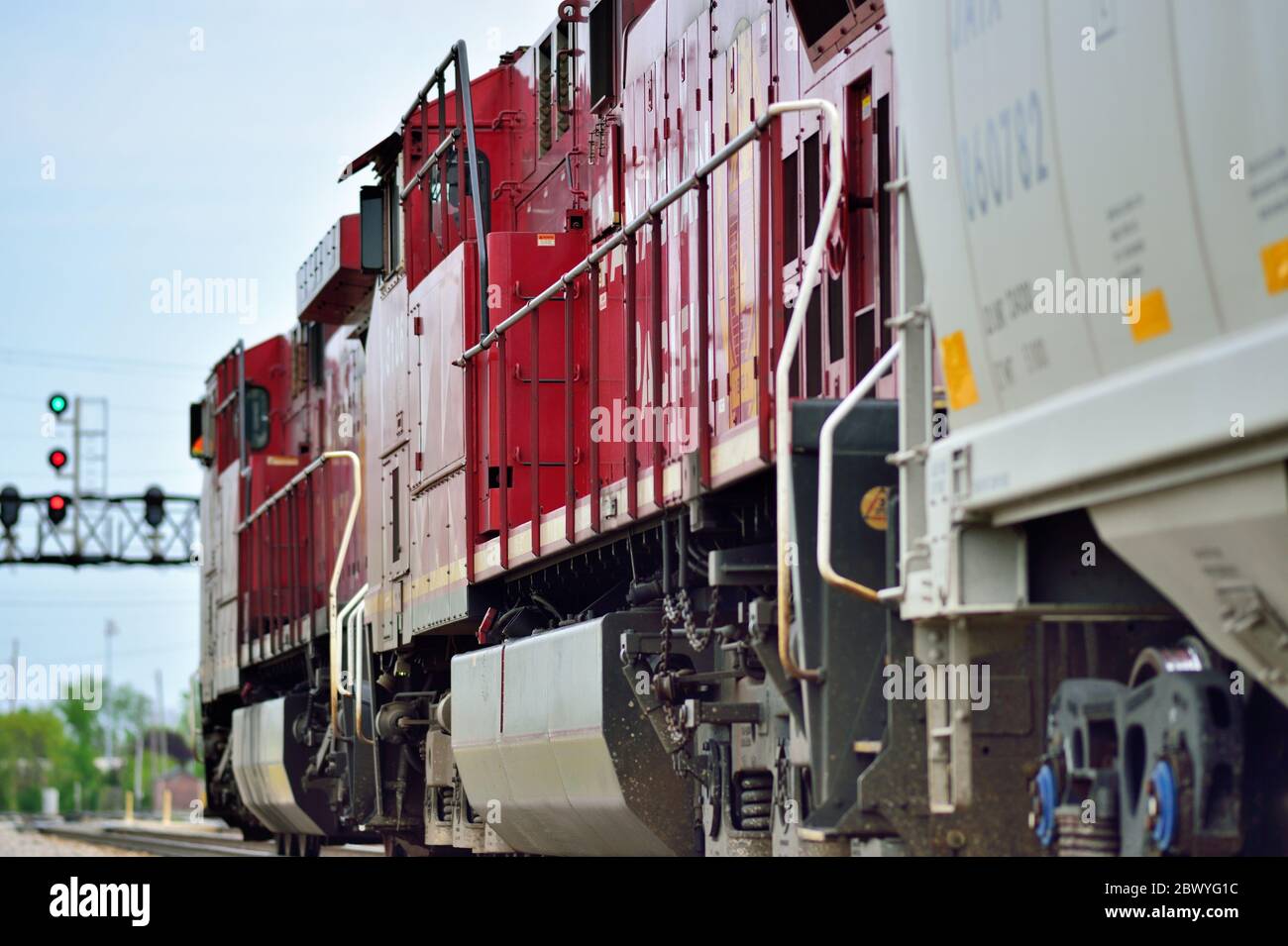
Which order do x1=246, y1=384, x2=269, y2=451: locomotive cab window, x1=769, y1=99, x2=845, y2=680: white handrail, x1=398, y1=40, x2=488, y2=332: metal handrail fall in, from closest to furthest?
1. x1=769, y1=99, x2=845, y2=680: white handrail
2. x1=398, y1=40, x2=488, y2=332: metal handrail
3. x1=246, y1=384, x2=269, y2=451: locomotive cab window

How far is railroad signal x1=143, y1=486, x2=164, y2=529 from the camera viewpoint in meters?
41.6

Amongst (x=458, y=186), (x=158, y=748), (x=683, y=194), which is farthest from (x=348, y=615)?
(x=158, y=748)

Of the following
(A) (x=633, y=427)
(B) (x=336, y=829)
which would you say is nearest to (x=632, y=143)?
(A) (x=633, y=427)

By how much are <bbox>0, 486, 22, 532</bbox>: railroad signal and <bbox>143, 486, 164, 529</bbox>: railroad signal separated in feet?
8.89

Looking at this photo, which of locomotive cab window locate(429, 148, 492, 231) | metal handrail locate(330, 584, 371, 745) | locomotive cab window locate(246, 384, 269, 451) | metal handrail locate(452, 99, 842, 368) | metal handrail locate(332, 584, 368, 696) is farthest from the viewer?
locomotive cab window locate(246, 384, 269, 451)

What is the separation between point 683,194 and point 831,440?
2287 mm

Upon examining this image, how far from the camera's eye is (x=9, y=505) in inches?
1563

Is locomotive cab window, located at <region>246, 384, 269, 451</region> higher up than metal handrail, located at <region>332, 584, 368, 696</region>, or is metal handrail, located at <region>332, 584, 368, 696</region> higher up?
locomotive cab window, located at <region>246, 384, 269, 451</region>

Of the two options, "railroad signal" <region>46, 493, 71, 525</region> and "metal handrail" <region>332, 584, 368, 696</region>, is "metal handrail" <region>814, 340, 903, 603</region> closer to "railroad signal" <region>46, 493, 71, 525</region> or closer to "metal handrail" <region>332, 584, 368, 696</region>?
"metal handrail" <region>332, 584, 368, 696</region>

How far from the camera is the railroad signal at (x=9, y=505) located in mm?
39344

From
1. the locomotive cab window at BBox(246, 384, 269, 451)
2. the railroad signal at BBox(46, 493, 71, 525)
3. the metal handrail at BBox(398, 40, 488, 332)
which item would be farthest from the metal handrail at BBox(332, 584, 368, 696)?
the railroad signal at BBox(46, 493, 71, 525)
